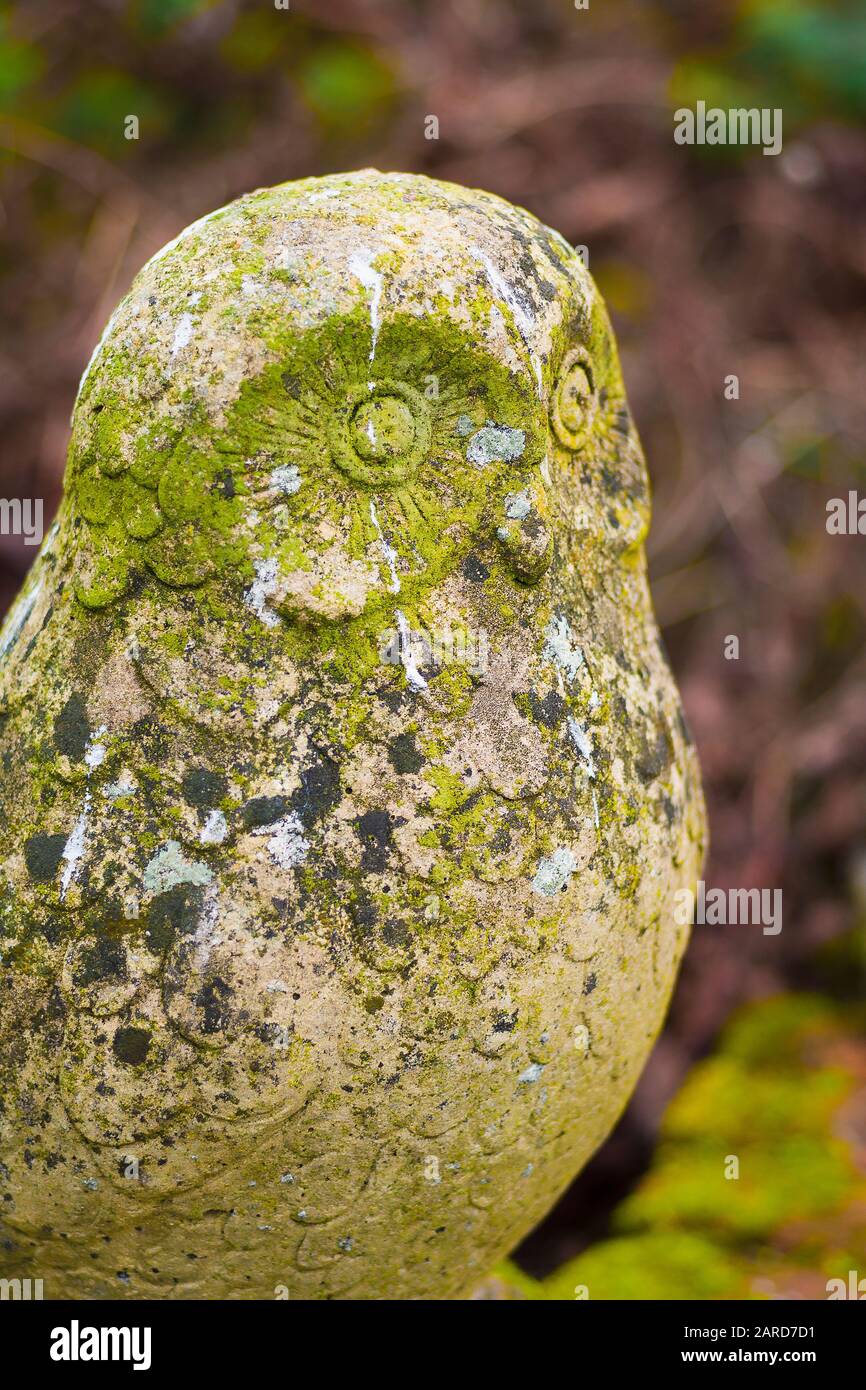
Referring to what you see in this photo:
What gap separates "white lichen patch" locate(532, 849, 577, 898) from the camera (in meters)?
1.52

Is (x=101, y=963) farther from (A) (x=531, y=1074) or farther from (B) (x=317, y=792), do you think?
(A) (x=531, y=1074)

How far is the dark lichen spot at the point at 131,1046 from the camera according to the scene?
1442 mm

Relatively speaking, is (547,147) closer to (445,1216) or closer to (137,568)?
(137,568)

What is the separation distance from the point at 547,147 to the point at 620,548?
110 inches

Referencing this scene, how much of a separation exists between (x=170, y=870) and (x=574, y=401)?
737 mm

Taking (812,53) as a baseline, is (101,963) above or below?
below

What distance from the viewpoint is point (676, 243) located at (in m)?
4.28

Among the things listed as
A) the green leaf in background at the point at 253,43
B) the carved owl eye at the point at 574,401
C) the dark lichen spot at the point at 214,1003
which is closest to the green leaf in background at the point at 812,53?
the green leaf in background at the point at 253,43

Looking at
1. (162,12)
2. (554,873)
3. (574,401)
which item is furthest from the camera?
(162,12)

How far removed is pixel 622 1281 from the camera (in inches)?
97.7

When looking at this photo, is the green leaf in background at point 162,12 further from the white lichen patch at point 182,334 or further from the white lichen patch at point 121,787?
the white lichen patch at point 121,787

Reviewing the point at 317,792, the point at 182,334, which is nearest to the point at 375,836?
the point at 317,792

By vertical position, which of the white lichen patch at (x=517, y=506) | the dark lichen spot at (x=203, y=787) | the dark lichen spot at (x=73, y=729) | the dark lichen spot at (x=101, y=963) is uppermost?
the white lichen patch at (x=517, y=506)

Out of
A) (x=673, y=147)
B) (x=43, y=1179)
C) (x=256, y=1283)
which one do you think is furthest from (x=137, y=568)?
(x=673, y=147)
